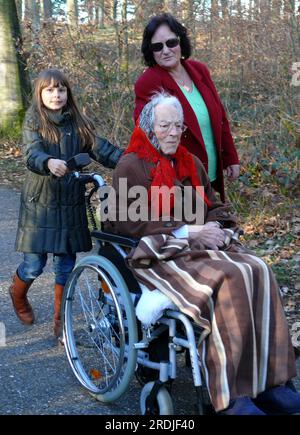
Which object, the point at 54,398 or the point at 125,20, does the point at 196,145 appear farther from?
the point at 125,20

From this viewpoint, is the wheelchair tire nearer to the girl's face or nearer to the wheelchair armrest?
the wheelchair armrest

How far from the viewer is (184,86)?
428cm

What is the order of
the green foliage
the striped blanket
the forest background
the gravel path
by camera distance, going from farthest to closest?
1. the green foliage
2. the forest background
3. the gravel path
4. the striped blanket

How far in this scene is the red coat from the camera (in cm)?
418

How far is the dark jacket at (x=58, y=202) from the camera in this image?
4258 millimetres

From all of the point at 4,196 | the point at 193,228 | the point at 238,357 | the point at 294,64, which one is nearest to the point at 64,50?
the point at 4,196

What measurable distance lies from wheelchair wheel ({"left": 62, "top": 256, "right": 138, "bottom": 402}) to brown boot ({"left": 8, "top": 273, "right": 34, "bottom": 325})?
0.38 m

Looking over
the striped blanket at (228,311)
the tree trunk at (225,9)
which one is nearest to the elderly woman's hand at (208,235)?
the striped blanket at (228,311)

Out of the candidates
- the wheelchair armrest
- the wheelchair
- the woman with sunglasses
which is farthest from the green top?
the wheelchair armrest

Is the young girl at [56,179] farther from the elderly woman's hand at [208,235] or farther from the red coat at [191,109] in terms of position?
the elderly woman's hand at [208,235]

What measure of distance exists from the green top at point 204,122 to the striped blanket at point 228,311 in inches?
46.6

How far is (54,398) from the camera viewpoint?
3.68 m

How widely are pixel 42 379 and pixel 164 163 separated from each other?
1.35m

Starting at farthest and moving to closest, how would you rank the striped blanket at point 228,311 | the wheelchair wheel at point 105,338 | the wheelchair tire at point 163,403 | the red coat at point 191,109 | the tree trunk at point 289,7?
the tree trunk at point 289,7 < the red coat at point 191,109 < the wheelchair wheel at point 105,338 < the wheelchair tire at point 163,403 < the striped blanket at point 228,311
